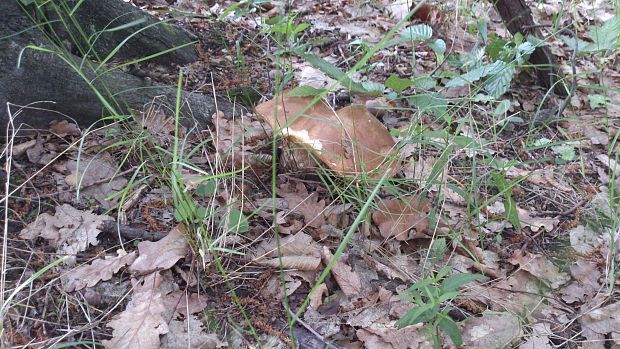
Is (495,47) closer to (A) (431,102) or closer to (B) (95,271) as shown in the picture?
(A) (431,102)

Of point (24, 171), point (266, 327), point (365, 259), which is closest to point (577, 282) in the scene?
point (365, 259)

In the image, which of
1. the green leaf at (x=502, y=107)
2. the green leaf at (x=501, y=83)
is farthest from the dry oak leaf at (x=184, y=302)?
the green leaf at (x=501, y=83)

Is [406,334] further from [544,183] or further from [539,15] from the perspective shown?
[539,15]

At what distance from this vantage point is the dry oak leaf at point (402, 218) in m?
2.14

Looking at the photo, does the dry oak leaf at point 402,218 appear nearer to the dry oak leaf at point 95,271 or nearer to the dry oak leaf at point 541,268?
the dry oak leaf at point 541,268

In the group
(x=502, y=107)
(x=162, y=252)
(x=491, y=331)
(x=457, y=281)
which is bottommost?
(x=491, y=331)

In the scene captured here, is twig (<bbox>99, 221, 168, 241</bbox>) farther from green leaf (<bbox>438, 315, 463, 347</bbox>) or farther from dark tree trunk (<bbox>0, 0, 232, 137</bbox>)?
green leaf (<bbox>438, 315, 463, 347</bbox>)

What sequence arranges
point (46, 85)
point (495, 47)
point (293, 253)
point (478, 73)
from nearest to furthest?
point (293, 253)
point (46, 85)
point (478, 73)
point (495, 47)

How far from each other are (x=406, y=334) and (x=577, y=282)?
84 centimetres

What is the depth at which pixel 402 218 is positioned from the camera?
2.18m

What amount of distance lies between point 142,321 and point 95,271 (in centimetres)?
29

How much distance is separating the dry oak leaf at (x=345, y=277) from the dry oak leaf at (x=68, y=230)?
885mm

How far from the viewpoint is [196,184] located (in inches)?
79.7

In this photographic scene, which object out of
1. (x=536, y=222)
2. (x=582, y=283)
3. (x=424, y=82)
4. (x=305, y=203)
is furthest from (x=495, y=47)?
(x=305, y=203)
